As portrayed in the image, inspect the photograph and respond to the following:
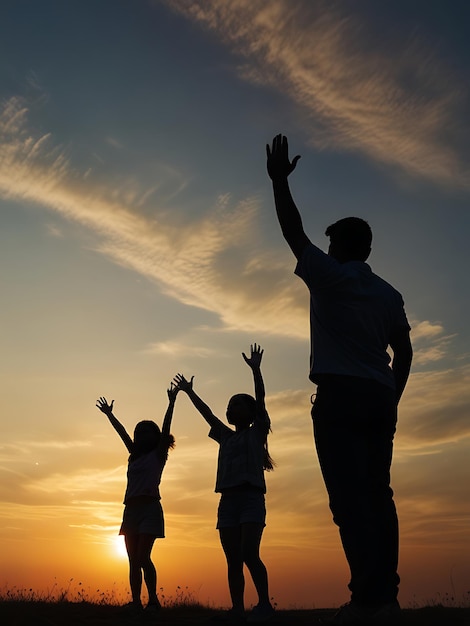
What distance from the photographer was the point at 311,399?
473 cm

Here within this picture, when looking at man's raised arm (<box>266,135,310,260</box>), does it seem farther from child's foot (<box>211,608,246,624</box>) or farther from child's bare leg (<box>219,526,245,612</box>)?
child's bare leg (<box>219,526,245,612</box>)

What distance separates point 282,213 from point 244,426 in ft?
15.8

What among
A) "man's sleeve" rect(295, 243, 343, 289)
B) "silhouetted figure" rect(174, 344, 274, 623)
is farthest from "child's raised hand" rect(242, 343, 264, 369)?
"man's sleeve" rect(295, 243, 343, 289)

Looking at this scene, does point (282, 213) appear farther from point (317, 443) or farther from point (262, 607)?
point (262, 607)

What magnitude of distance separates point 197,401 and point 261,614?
302cm

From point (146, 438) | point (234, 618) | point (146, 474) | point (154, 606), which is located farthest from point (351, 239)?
point (154, 606)

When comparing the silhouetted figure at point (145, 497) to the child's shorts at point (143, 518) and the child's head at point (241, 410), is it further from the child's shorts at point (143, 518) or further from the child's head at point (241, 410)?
the child's head at point (241, 410)

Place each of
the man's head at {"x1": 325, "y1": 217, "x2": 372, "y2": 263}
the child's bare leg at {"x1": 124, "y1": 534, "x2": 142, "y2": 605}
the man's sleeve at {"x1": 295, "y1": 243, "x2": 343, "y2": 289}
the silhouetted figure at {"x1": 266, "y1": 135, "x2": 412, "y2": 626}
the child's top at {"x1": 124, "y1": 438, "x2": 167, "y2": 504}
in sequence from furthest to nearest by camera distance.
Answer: the child's top at {"x1": 124, "y1": 438, "x2": 167, "y2": 504} → the child's bare leg at {"x1": 124, "y1": 534, "x2": 142, "y2": 605} → the man's head at {"x1": 325, "y1": 217, "x2": 372, "y2": 263} → the man's sleeve at {"x1": 295, "y1": 243, "x2": 343, "y2": 289} → the silhouetted figure at {"x1": 266, "y1": 135, "x2": 412, "y2": 626}

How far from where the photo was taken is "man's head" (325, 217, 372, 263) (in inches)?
196

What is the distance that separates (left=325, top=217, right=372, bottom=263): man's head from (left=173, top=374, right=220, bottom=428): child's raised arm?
15.0 feet

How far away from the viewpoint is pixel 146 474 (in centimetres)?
1017

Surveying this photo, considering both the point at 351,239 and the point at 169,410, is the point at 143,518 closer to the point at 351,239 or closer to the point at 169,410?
the point at 169,410

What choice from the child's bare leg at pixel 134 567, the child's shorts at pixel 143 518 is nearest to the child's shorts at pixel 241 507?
the child's bare leg at pixel 134 567

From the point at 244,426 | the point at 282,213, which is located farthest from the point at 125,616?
the point at 282,213
